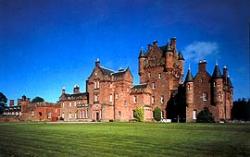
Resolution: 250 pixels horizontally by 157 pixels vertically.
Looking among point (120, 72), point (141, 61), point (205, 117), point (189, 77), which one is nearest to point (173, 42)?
point (141, 61)

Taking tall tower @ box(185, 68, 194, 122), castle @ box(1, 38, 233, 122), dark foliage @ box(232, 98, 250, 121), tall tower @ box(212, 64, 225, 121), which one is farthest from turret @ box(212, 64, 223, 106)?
dark foliage @ box(232, 98, 250, 121)

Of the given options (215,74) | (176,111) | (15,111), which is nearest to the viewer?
(215,74)

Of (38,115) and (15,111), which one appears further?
(15,111)

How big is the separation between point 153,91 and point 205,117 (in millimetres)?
9458

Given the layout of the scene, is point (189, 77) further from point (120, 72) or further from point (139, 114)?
point (120, 72)

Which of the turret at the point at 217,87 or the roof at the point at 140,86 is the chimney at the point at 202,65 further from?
the roof at the point at 140,86

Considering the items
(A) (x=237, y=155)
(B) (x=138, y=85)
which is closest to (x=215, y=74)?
(B) (x=138, y=85)

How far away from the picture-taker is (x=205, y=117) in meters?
28.2

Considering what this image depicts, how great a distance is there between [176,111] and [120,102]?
20.4ft

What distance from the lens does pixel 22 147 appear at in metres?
8.59

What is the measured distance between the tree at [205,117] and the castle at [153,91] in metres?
1.52

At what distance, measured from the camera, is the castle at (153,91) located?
1217 inches

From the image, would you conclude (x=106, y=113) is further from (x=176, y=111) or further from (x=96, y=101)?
(x=176, y=111)

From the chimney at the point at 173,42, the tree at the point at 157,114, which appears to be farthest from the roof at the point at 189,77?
the chimney at the point at 173,42
